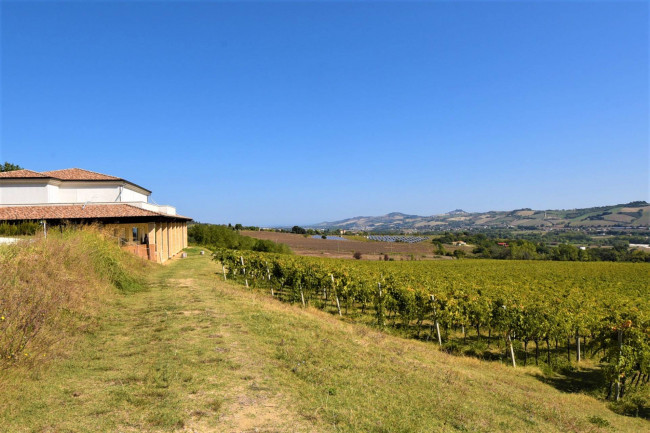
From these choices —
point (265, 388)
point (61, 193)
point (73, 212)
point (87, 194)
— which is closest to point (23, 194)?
point (61, 193)

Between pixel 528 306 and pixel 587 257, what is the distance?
7395cm

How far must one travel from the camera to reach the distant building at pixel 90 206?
24.4m

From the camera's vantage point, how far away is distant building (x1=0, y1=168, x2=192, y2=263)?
2438 centimetres

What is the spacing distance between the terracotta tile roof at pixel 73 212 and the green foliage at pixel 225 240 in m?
21.2

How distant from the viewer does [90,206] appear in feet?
86.7

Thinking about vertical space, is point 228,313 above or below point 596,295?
above

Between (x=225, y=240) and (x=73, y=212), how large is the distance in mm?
25206

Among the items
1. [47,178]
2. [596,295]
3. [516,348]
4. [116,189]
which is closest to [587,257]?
[596,295]

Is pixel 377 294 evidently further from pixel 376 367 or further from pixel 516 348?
pixel 376 367

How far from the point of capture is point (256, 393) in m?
5.81

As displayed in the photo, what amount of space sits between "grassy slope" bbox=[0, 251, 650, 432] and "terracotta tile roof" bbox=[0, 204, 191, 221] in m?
16.3

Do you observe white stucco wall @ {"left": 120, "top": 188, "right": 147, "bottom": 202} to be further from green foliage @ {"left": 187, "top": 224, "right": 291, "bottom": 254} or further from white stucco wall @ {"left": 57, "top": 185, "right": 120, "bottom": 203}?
green foliage @ {"left": 187, "top": 224, "right": 291, "bottom": 254}

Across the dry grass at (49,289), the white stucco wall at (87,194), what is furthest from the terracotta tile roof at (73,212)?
the dry grass at (49,289)

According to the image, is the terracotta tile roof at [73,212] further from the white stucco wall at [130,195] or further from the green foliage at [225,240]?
the green foliage at [225,240]
